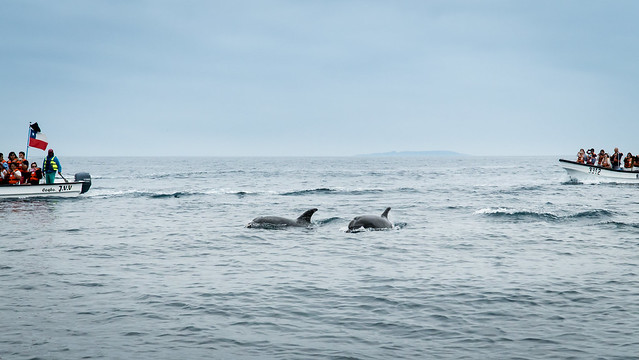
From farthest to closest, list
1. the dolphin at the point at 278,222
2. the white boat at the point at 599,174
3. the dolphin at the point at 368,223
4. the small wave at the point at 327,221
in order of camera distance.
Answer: the white boat at the point at 599,174, the small wave at the point at 327,221, the dolphin at the point at 278,222, the dolphin at the point at 368,223

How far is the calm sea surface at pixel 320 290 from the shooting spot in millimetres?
8648

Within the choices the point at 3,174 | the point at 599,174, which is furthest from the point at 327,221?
the point at 599,174

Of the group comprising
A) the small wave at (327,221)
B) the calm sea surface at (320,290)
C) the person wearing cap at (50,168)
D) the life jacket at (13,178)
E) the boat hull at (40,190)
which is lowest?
the calm sea surface at (320,290)

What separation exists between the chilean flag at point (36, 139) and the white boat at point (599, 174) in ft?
137

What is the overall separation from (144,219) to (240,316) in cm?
1787

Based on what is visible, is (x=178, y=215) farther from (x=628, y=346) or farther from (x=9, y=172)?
(x=628, y=346)

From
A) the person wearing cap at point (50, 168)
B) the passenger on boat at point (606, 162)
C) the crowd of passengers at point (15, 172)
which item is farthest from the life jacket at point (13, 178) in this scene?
the passenger on boat at point (606, 162)

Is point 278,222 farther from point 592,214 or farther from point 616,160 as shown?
point 616,160

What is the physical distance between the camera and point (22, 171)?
34.3 m

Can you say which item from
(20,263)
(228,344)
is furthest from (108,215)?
(228,344)

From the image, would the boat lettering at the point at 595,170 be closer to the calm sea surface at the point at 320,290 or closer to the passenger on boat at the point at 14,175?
the calm sea surface at the point at 320,290

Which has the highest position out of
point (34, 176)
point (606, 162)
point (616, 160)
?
point (616, 160)

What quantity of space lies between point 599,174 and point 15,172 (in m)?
44.0

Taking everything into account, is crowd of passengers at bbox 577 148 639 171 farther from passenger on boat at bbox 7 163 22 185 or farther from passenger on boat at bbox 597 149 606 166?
passenger on boat at bbox 7 163 22 185
